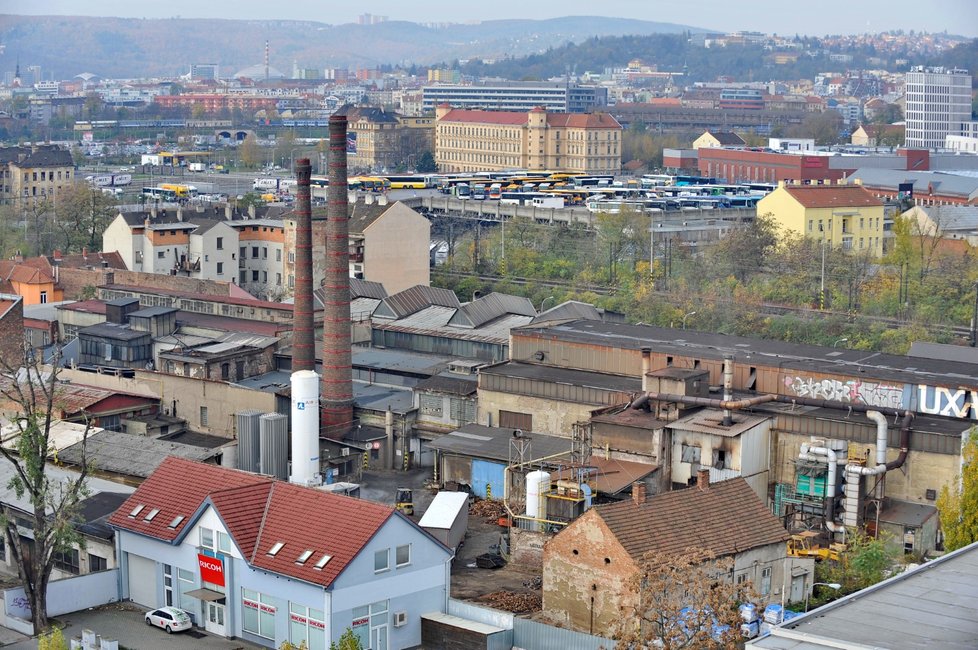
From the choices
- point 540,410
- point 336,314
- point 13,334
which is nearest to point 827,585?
point 540,410

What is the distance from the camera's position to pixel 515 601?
2302cm

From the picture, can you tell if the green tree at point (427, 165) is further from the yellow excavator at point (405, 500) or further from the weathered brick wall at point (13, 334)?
the yellow excavator at point (405, 500)

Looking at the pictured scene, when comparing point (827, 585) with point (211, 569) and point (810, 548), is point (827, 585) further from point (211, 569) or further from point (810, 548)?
point (211, 569)

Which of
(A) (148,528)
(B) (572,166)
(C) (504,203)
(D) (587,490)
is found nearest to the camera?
(A) (148,528)

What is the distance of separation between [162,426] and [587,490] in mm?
11590

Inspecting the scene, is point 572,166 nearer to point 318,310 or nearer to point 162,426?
point 318,310

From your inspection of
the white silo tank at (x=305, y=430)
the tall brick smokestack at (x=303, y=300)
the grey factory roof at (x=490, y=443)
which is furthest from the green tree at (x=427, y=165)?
the white silo tank at (x=305, y=430)

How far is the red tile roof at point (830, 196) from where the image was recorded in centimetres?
6016

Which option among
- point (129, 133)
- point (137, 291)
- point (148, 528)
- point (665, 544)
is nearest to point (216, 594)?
point (148, 528)

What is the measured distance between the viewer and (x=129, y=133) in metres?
147

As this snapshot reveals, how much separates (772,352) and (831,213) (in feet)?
97.5

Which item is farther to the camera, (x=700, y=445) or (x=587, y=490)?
(x=700, y=445)

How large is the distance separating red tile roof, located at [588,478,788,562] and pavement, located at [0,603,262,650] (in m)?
5.43

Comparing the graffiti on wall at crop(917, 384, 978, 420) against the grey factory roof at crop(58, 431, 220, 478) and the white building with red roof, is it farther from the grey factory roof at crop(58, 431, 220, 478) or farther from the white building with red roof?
the grey factory roof at crop(58, 431, 220, 478)
